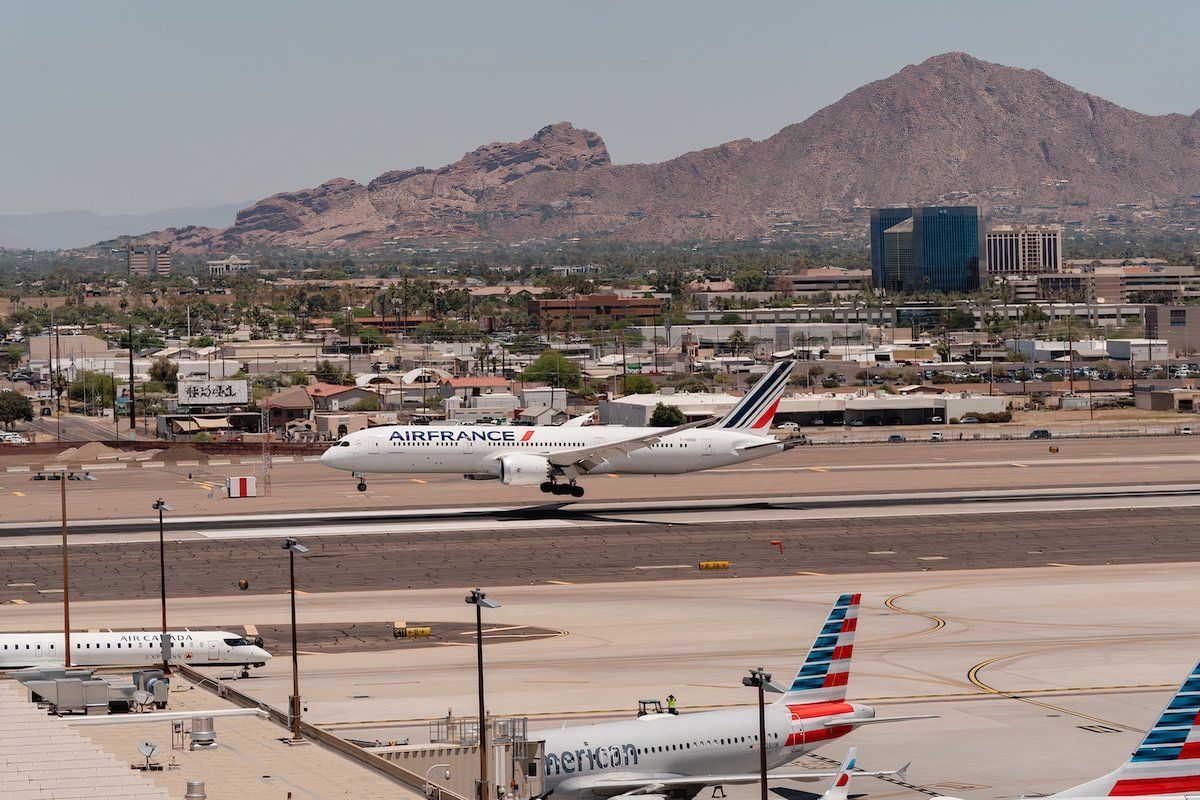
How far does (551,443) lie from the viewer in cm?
10406

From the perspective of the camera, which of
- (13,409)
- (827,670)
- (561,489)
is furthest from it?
(13,409)

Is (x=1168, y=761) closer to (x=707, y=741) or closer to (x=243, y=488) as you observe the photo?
(x=707, y=741)

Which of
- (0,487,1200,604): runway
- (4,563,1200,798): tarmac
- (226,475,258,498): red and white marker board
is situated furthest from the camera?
(226,475,258,498): red and white marker board

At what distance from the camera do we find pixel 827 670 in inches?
1799

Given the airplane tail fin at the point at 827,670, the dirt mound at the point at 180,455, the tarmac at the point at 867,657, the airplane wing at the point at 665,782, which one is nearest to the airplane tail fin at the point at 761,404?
the tarmac at the point at 867,657

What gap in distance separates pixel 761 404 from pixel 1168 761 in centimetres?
7268

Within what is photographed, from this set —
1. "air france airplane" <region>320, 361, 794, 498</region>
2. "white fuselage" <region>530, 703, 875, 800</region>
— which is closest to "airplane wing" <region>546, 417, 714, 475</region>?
"air france airplane" <region>320, 361, 794, 498</region>

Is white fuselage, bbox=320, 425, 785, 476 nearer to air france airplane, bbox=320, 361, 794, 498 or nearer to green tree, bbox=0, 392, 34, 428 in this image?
air france airplane, bbox=320, 361, 794, 498

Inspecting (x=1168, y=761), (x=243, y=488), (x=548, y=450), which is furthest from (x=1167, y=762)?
(x=243, y=488)

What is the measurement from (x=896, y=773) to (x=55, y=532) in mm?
63600

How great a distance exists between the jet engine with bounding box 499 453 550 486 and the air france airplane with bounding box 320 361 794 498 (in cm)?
6

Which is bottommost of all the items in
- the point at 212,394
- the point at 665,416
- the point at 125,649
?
the point at 125,649

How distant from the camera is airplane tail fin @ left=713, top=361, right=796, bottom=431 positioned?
110m

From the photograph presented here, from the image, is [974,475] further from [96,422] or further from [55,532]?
[96,422]
